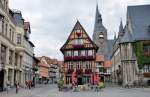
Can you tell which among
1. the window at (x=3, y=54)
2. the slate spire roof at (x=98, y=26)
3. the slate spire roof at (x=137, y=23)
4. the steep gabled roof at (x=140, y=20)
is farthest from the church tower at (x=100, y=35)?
the window at (x=3, y=54)

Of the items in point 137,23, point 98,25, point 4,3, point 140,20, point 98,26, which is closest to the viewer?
point 4,3

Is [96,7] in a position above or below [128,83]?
above

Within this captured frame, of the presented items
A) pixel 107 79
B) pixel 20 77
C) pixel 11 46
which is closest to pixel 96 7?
pixel 107 79

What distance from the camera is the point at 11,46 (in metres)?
52.9

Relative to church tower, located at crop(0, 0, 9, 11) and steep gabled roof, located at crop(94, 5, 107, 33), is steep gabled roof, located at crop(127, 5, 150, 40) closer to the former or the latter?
church tower, located at crop(0, 0, 9, 11)

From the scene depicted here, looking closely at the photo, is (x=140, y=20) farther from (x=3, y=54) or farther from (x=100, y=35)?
(x=100, y=35)

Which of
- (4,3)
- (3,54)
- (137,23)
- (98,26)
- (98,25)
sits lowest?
(3,54)

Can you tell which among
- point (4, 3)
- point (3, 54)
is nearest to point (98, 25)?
point (4, 3)

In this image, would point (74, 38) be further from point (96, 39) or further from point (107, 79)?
point (96, 39)

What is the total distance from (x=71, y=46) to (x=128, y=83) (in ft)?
51.4

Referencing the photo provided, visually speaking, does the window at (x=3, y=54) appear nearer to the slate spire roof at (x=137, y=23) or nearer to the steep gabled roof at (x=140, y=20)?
the slate spire roof at (x=137, y=23)

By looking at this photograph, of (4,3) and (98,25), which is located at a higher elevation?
(98,25)

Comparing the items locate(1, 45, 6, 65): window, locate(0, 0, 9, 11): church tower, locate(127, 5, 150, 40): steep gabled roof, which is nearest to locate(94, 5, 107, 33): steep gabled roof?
locate(127, 5, 150, 40): steep gabled roof

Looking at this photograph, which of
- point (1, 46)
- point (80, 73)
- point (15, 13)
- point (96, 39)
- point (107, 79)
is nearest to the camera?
point (1, 46)
